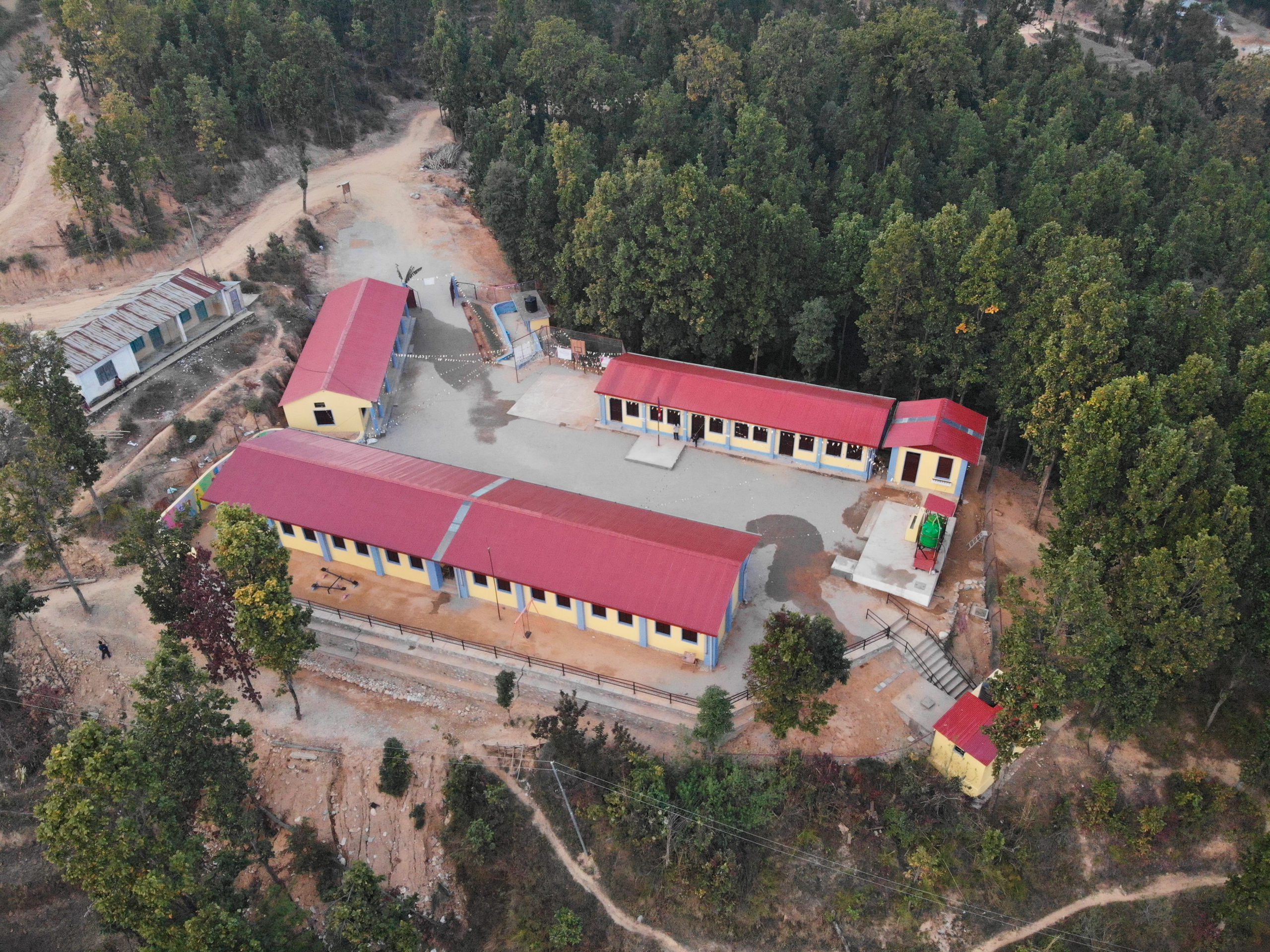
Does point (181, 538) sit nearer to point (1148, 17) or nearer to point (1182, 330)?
point (1182, 330)

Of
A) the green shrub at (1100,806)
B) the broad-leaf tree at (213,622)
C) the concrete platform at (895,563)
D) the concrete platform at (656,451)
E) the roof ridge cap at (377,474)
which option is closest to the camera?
the green shrub at (1100,806)

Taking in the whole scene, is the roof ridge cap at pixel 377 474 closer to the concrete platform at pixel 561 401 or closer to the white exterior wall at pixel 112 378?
the concrete platform at pixel 561 401

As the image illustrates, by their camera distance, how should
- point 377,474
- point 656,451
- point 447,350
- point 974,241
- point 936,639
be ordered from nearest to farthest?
point 936,639 < point 377,474 < point 974,241 < point 656,451 < point 447,350

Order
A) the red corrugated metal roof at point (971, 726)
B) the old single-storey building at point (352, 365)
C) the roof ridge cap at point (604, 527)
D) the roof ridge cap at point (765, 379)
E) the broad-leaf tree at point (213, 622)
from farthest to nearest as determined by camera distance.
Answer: the old single-storey building at point (352, 365) < the roof ridge cap at point (765, 379) < the roof ridge cap at point (604, 527) < the broad-leaf tree at point (213, 622) < the red corrugated metal roof at point (971, 726)

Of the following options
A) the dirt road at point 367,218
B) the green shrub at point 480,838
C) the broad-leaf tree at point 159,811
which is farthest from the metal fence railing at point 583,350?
the broad-leaf tree at point 159,811

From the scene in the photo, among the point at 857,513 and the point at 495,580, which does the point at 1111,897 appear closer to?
the point at 857,513

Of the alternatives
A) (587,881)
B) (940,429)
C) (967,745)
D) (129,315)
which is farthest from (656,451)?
(129,315)

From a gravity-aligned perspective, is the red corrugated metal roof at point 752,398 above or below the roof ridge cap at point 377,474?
above
